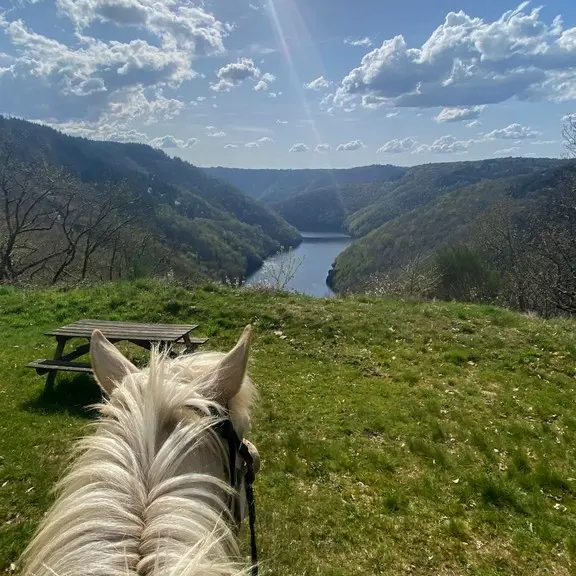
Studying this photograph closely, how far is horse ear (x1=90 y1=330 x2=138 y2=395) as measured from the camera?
7.04 feet

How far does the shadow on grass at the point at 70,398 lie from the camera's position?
7.14 meters

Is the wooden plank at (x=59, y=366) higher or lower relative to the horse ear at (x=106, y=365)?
lower

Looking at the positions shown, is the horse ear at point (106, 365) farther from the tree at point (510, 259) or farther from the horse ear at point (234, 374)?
the tree at point (510, 259)

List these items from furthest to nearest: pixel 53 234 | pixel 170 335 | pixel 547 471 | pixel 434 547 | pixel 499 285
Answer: pixel 53 234 < pixel 499 285 < pixel 170 335 < pixel 547 471 < pixel 434 547

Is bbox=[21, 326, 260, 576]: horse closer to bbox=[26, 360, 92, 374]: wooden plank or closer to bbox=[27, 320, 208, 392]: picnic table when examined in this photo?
bbox=[27, 320, 208, 392]: picnic table

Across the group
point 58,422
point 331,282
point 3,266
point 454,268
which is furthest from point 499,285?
point 331,282

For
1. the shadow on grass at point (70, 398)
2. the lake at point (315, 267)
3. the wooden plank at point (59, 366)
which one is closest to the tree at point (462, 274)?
the lake at point (315, 267)

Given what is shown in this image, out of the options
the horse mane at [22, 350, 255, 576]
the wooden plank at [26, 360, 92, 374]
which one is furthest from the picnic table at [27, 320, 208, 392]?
the horse mane at [22, 350, 255, 576]

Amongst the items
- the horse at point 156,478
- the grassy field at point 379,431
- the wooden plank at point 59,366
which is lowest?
the grassy field at point 379,431

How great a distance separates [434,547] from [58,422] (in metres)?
5.51

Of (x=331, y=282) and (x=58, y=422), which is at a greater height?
(x=58, y=422)

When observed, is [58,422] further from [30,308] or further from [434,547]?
[30,308]

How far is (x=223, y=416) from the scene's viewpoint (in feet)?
6.32

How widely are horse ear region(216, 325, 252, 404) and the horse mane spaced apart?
52mm
